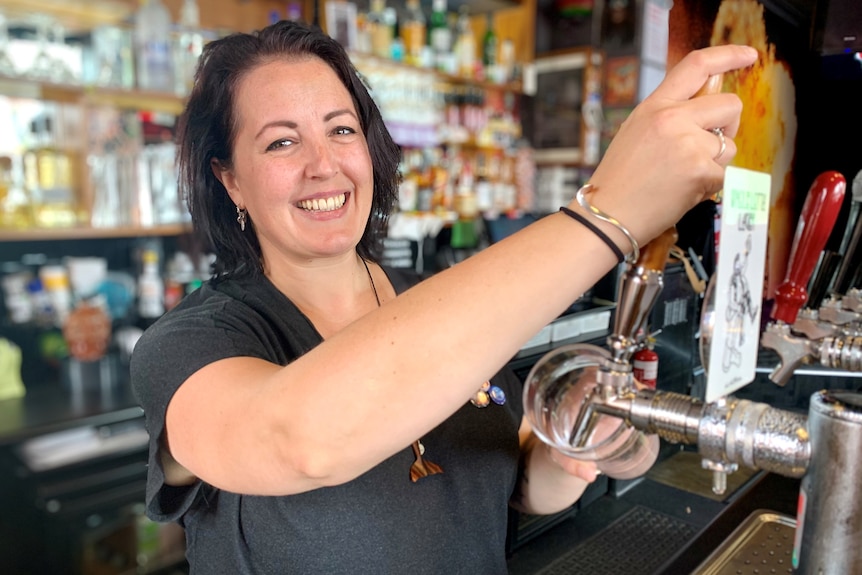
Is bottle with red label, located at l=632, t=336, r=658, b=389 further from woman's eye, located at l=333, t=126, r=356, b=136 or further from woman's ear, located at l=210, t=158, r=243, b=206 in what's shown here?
woman's ear, located at l=210, t=158, r=243, b=206

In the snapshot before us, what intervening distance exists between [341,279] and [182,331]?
0.26 m

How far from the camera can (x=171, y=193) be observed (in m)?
2.21

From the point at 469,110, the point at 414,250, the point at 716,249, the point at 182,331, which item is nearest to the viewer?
the point at 716,249

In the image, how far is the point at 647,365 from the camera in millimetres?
585

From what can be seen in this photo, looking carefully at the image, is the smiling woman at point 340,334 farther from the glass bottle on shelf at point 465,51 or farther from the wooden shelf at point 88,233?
the glass bottle on shelf at point 465,51

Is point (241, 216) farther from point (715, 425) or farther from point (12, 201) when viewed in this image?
point (12, 201)

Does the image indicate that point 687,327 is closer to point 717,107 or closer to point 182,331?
point 717,107

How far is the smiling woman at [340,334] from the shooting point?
37cm

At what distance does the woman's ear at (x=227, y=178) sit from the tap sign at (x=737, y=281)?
0.55 m

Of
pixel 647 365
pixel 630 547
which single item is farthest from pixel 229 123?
pixel 630 547

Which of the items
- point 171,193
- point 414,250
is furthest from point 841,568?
point 171,193

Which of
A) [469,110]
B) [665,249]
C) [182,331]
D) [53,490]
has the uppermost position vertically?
[469,110]

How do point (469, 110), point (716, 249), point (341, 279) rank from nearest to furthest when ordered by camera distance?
point (716, 249) < point (341, 279) < point (469, 110)

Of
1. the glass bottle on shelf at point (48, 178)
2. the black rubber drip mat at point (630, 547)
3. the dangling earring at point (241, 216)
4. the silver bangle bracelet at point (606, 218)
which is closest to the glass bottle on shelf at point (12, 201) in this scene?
the glass bottle on shelf at point (48, 178)
